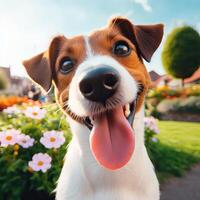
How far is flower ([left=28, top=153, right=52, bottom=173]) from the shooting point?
3.71m

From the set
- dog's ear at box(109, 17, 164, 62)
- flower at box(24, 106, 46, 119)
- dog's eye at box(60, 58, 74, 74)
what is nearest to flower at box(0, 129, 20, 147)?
flower at box(24, 106, 46, 119)

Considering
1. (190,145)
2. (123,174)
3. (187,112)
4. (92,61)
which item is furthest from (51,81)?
(187,112)

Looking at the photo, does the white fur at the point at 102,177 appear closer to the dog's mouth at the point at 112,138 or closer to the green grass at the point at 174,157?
the dog's mouth at the point at 112,138

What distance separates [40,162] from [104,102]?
1639 mm

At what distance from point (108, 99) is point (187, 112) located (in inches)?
549

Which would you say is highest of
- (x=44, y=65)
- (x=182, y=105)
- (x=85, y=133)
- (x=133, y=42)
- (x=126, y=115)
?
(x=133, y=42)

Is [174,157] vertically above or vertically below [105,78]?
below

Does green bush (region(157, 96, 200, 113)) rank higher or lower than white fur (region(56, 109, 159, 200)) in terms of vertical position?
lower

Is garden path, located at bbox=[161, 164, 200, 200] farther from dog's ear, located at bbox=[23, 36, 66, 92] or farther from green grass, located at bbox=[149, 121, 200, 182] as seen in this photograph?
dog's ear, located at bbox=[23, 36, 66, 92]

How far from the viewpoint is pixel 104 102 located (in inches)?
93.7

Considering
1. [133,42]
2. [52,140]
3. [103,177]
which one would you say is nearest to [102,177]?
[103,177]

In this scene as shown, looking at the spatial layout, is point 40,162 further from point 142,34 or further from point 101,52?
point 142,34

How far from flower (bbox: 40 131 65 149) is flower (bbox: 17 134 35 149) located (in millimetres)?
132

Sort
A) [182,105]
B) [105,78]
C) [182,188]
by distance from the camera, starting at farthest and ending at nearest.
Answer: [182,105], [182,188], [105,78]
